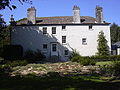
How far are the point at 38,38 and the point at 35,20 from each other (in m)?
4.40

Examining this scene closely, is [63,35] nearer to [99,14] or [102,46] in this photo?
[102,46]

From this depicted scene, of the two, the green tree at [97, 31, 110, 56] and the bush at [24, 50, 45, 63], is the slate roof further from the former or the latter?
the bush at [24, 50, 45, 63]

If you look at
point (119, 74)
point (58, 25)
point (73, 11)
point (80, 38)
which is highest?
point (73, 11)

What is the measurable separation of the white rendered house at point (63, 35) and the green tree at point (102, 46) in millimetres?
1188

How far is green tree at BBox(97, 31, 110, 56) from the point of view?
4136 centimetres

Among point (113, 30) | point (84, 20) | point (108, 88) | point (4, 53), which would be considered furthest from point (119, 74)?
point (113, 30)

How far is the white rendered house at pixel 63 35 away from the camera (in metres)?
43.5

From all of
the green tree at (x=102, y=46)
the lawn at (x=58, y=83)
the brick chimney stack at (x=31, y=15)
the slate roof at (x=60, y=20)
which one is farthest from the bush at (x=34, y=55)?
the lawn at (x=58, y=83)

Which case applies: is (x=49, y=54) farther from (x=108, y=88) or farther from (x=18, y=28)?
(x=108, y=88)

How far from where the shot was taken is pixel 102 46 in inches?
1642

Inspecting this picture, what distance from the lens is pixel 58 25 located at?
44.0 metres

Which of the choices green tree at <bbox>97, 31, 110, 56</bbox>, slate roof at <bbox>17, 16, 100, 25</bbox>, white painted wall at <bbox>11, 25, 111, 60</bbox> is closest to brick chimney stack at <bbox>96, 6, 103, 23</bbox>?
slate roof at <bbox>17, 16, 100, 25</bbox>

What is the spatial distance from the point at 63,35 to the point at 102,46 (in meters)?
9.12

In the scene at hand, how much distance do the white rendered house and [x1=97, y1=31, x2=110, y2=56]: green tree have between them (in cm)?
119
